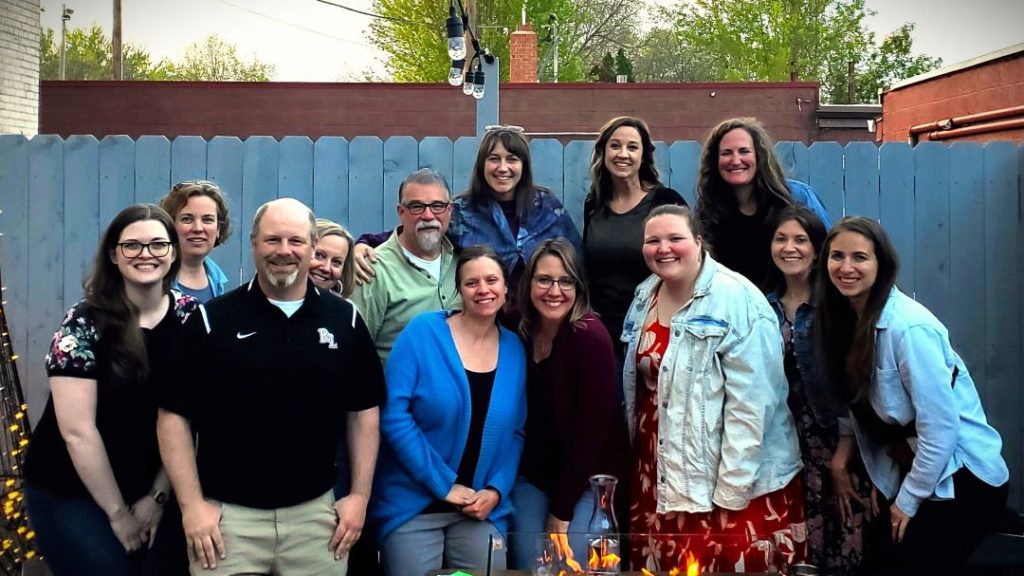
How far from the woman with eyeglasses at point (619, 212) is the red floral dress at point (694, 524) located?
45 centimetres

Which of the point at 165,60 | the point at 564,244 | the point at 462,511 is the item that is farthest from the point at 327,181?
the point at 165,60

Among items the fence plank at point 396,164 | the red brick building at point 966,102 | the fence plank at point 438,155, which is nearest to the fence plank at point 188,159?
the fence plank at point 396,164

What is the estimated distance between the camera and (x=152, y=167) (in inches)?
223

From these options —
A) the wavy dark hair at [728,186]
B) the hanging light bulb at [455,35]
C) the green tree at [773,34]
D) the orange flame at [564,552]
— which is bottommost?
the orange flame at [564,552]

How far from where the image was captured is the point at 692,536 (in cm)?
352

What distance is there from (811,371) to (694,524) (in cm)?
76

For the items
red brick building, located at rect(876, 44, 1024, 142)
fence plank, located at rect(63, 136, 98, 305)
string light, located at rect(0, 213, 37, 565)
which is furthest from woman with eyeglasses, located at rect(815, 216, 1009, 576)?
red brick building, located at rect(876, 44, 1024, 142)

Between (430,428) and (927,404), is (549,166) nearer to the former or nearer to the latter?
(430,428)

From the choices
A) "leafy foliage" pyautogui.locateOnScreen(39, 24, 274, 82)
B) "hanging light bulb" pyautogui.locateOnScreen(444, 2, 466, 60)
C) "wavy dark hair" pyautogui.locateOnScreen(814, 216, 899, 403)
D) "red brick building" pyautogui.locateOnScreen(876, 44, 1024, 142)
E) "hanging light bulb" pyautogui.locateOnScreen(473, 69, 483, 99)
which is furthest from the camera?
"leafy foliage" pyautogui.locateOnScreen(39, 24, 274, 82)

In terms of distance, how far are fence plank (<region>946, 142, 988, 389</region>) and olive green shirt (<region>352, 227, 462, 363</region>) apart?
10.3 feet

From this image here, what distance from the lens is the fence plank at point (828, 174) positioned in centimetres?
560

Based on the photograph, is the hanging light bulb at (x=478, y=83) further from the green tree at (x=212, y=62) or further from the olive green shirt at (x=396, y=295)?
the green tree at (x=212, y=62)

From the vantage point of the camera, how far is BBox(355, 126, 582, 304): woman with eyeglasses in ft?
14.1

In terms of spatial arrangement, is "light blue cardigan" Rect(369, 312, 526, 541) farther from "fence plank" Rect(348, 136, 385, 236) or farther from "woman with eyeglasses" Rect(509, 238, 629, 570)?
"fence plank" Rect(348, 136, 385, 236)
